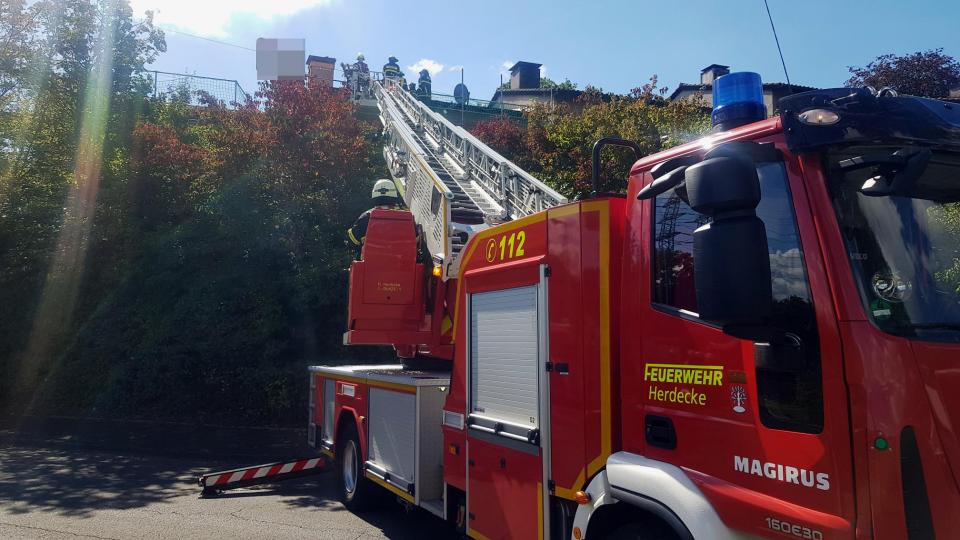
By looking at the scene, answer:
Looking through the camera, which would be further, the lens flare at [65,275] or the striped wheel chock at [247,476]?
the lens flare at [65,275]

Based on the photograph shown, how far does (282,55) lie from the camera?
72.1 ft

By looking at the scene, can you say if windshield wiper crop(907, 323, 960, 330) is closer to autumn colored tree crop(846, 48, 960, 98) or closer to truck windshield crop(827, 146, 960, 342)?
truck windshield crop(827, 146, 960, 342)

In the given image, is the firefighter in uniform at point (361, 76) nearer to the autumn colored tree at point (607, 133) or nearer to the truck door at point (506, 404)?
the autumn colored tree at point (607, 133)

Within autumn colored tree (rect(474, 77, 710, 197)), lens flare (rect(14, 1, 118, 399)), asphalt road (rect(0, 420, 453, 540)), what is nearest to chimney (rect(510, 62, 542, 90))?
autumn colored tree (rect(474, 77, 710, 197))

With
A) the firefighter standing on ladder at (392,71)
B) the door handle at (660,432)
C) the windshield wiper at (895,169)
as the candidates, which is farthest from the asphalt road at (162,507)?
the firefighter standing on ladder at (392,71)

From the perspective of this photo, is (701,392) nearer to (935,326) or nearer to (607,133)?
(935,326)

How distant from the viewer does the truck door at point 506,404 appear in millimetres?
3996

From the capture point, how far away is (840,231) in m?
2.67

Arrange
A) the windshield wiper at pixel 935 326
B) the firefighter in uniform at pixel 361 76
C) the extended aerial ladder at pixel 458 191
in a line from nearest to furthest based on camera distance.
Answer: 1. the windshield wiper at pixel 935 326
2. the extended aerial ladder at pixel 458 191
3. the firefighter in uniform at pixel 361 76

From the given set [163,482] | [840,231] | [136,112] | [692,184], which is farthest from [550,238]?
[136,112]

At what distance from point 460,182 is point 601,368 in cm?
523

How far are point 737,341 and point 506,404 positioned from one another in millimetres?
1744

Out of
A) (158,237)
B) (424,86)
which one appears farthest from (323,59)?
(158,237)

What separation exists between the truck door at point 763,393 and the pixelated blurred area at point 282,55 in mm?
20103
